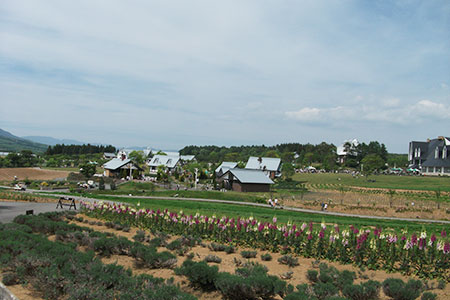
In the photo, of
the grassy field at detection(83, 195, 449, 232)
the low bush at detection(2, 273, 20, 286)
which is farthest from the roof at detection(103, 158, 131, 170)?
the low bush at detection(2, 273, 20, 286)

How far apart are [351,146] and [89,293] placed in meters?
118

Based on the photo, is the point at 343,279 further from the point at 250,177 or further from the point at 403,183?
the point at 403,183

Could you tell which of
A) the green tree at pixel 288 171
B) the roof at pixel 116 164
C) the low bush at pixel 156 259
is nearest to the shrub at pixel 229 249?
the low bush at pixel 156 259

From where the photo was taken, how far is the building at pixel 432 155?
76.9 m

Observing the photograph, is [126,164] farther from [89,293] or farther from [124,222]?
[89,293]

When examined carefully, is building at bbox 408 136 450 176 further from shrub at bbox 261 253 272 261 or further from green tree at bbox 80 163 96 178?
shrub at bbox 261 253 272 261

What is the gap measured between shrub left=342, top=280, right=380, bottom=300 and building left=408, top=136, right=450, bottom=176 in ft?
267

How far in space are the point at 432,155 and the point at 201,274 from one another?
89151mm

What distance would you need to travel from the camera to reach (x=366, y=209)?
108 ft

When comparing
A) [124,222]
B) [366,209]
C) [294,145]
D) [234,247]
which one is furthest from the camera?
[294,145]

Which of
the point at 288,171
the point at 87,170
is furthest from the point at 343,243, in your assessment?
the point at 288,171

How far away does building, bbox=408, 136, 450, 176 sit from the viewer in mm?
76875

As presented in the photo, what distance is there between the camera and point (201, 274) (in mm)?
8250

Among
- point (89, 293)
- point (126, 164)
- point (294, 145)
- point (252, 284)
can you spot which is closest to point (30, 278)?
point (89, 293)
